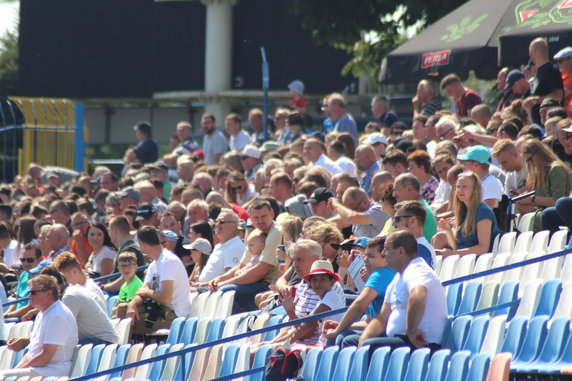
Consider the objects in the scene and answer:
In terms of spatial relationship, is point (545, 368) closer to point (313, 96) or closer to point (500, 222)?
point (500, 222)

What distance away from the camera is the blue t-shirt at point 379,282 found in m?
8.60

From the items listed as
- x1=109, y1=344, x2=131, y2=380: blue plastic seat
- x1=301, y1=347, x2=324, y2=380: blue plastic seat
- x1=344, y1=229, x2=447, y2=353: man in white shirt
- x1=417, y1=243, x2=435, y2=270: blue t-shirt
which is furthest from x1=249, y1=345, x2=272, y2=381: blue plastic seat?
x1=109, y1=344, x2=131, y2=380: blue plastic seat

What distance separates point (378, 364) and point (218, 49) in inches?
918

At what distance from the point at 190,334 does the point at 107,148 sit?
19.5 m

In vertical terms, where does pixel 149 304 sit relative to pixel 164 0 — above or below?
below

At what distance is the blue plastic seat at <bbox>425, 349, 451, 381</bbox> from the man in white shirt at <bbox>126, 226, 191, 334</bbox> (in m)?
4.03

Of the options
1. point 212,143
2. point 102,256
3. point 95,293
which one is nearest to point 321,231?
point 95,293

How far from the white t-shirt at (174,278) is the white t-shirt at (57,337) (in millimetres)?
1060

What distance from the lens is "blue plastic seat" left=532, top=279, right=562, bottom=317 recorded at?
8.49 metres

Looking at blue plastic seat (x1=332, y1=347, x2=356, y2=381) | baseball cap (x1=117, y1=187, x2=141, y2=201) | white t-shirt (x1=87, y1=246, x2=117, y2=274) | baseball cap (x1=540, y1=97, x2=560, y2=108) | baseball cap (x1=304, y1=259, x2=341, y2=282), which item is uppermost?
baseball cap (x1=540, y1=97, x2=560, y2=108)

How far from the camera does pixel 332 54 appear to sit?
29.9 meters

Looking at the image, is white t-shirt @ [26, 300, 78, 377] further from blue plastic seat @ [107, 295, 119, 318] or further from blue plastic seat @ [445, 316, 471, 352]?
blue plastic seat @ [445, 316, 471, 352]

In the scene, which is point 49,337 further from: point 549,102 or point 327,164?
point 549,102

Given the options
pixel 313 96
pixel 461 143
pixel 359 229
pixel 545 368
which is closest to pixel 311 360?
pixel 545 368
